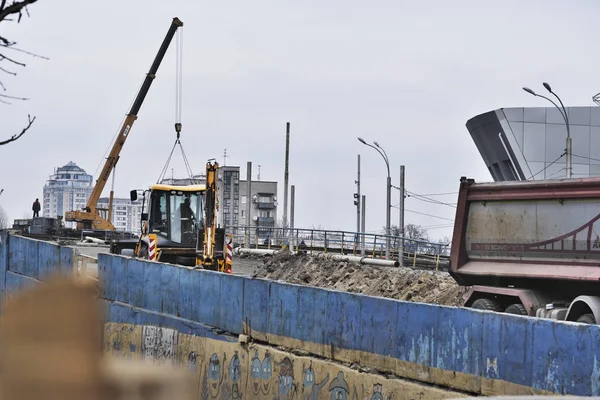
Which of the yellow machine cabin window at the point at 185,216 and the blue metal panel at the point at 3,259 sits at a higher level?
the yellow machine cabin window at the point at 185,216

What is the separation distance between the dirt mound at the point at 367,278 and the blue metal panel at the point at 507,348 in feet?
39.3

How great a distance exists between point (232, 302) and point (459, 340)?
531cm

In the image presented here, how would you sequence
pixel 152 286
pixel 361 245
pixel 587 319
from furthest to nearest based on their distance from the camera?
pixel 361 245, pixel 152 286, pixel 587 319

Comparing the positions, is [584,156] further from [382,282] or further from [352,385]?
[352,385]

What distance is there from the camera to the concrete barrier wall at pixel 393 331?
8891 mm

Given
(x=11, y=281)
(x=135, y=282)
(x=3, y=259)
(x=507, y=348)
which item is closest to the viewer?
(x=507, y=348)

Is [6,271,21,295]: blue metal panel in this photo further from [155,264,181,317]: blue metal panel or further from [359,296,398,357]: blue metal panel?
[359,296,398,357]: blue metal panel

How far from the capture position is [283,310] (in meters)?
13.2

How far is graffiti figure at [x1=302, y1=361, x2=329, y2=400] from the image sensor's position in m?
11.7

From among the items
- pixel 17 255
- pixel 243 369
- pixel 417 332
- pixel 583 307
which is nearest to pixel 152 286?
pixel 243 369

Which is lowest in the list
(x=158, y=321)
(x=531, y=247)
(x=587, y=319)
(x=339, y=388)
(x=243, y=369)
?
(x=243, y=369)

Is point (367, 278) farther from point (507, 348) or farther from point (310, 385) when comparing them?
point (507, 348)

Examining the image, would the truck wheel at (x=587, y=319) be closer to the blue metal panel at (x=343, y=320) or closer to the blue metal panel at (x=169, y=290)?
the blue metal panel at (x=343, y=320)

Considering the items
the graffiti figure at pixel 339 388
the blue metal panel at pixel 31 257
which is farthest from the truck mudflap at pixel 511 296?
the blue metal panel at pixel 31 257
